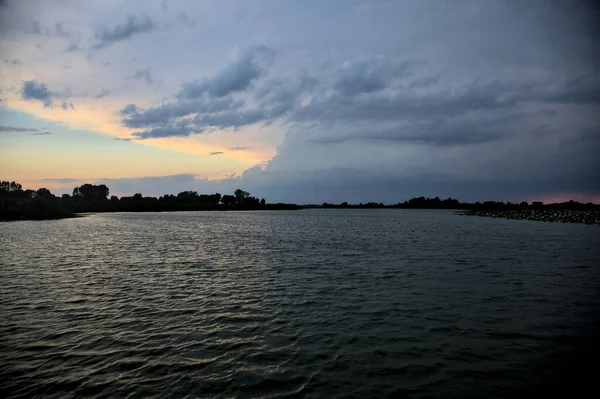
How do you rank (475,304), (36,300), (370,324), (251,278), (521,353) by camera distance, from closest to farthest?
1. (521,353)
2. (370,324)
3. (475,304)
4. (36,300)
5. (251,278)

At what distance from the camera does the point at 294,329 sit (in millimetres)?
16516

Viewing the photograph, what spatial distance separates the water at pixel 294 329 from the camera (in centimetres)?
1152

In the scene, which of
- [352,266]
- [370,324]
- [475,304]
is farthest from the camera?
[352,266]

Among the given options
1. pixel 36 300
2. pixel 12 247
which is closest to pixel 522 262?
pixel 36 300

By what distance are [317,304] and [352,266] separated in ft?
46.5

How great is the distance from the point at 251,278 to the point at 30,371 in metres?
17.5

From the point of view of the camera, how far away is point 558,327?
16828 mm

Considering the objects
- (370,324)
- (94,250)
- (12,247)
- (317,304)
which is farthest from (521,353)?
(12,247)

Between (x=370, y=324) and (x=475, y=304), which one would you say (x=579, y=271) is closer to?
(x=475, y=304)

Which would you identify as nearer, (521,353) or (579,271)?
A: (521,353)

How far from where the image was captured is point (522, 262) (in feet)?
Answer: 118

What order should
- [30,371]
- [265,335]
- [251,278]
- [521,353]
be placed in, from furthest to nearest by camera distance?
[251,278] → [265,335] → [521,353] → [30,371]

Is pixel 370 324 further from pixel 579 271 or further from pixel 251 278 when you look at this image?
pixel 579 271

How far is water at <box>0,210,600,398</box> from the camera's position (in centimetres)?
1152
